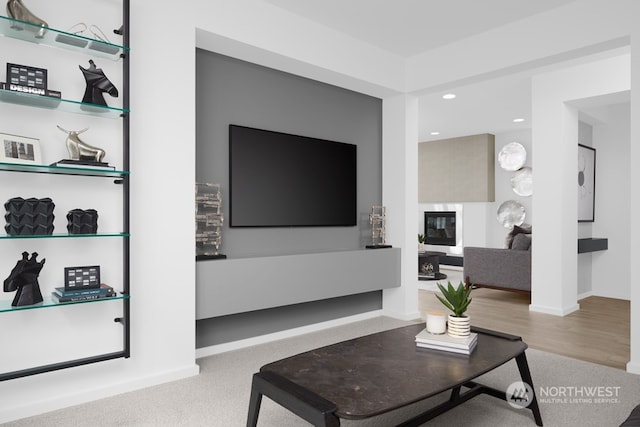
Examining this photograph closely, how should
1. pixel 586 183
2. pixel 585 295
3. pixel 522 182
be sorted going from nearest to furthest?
pixel 585 295
pixel 586 183
pixel 522 182

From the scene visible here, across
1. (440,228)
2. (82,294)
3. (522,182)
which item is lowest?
(82,294)

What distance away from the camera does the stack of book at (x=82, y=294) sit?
2.35 m

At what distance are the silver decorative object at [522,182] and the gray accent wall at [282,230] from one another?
4.18 metres

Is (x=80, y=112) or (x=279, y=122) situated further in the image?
Result: (x=279, y=122)

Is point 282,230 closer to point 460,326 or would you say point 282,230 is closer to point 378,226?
point 378,226

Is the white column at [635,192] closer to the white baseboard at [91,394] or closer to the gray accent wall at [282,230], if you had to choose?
the gray accent wall at [282,230]

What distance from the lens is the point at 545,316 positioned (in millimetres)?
4719

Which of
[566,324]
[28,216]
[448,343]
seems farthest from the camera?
[566,324]

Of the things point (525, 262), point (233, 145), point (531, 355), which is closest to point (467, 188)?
point (525, 262)

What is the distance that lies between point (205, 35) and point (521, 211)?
651 centimetres

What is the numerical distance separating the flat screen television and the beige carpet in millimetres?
1228

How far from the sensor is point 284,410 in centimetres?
239

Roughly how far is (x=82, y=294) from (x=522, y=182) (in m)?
7.34

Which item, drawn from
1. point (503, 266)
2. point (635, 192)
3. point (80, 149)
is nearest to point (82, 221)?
point (80, 149)
